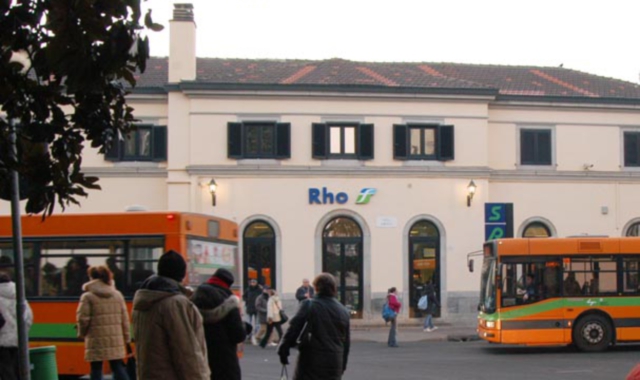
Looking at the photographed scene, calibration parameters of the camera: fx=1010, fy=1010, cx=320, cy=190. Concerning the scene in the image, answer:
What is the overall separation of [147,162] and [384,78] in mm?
8961

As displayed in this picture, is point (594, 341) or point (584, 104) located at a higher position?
point (584, 104)

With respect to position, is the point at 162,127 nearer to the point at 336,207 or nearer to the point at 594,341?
the point at 336,207

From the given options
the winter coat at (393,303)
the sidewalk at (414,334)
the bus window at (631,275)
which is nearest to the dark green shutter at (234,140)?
the sidewalk at (414,334)

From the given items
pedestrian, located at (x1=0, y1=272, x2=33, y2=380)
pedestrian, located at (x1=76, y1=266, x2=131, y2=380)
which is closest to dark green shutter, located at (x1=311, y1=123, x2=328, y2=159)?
pedestrian, located at (x1=76, y1=266, x2=131, y2=380)

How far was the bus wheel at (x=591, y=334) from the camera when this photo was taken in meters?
23.8

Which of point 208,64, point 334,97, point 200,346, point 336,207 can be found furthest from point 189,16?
point 200,346

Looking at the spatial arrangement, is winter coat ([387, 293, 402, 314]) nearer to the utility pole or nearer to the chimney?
the chimney

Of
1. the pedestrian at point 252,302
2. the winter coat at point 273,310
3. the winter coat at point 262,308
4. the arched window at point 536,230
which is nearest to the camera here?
the winter coat at point 273,310

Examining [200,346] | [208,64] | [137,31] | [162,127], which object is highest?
[208,64]

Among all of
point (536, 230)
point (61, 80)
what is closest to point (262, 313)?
point (536, 230)

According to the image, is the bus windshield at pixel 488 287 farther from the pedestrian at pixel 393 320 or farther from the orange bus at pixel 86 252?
the orange bus at pixel 86 252

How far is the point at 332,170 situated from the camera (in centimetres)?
3428

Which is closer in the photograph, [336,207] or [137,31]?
[137,31]

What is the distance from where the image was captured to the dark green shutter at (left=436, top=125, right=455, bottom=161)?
34781 mm
